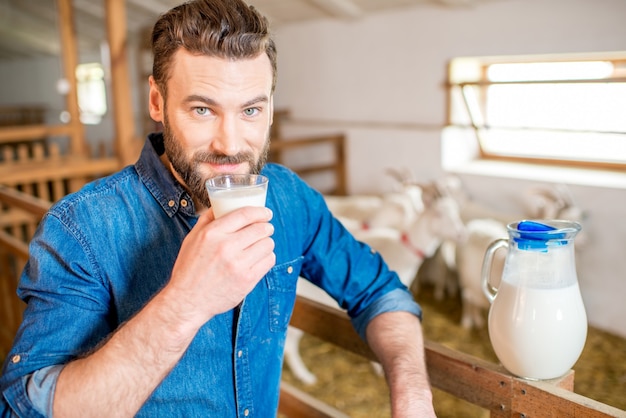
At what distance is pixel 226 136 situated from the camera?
1032 mm

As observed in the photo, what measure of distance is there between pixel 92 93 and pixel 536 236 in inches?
399

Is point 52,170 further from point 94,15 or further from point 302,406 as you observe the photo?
point 94,15

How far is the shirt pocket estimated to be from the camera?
A: 48.7 inches

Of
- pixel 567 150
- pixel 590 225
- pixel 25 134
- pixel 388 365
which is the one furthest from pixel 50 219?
pixel 25 134

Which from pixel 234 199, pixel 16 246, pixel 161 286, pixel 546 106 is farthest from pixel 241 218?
pixel 546 106

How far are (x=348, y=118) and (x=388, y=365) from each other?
4.43m

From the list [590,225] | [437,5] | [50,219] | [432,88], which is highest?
[437,5]

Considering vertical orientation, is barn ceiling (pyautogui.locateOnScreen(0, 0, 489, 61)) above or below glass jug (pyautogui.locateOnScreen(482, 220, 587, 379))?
above

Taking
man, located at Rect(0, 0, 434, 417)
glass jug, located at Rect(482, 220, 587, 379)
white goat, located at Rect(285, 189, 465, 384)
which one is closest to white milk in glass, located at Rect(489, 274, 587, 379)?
glass jug, located at Rect(482, 220, 587, 379)

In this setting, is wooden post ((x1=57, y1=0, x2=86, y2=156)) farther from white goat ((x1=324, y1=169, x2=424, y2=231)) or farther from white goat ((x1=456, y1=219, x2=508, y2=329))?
white goat ((x1=456, y1=219, x2=508, y2=329))

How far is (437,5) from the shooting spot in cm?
448

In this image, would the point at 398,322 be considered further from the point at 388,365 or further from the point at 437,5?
the point at 437,5

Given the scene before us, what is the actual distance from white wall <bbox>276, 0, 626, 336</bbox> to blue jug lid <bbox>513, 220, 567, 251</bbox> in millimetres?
3036

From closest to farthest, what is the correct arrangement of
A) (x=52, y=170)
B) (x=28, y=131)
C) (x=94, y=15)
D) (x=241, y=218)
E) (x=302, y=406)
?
(x=241, y=218)
(x=302, y=406)
(x=52, y=170)
(x=28, y=131)
(x=94, y=15)
